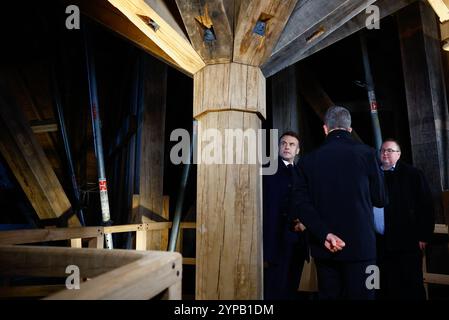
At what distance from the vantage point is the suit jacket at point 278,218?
2.74 metres

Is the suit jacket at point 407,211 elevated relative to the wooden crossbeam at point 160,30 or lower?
lower

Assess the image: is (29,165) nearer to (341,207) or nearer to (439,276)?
(341,207)

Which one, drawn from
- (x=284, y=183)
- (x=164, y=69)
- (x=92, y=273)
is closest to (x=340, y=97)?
(x=164, y=69)

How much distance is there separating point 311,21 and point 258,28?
307 mm

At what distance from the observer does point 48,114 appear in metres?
5.20

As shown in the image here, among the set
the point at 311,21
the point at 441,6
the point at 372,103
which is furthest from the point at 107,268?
the point at 372,103

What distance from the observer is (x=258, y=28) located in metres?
1.70

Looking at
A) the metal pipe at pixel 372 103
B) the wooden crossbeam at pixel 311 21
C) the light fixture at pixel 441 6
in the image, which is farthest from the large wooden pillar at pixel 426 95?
the wooden crossbeam at pixel 311 21

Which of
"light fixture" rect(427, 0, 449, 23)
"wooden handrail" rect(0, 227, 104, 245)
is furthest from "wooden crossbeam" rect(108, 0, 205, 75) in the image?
"light fixture" rect(427, 0, 449, 23)

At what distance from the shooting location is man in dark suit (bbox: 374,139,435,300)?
2.82m

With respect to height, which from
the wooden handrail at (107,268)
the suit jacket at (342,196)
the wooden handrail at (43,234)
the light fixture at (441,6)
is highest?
the light fixture at (441,6)

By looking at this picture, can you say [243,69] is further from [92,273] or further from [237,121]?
[92,273]

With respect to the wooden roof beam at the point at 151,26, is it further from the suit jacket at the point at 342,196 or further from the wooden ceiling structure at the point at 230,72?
the suit jacket at the point at 342,196
